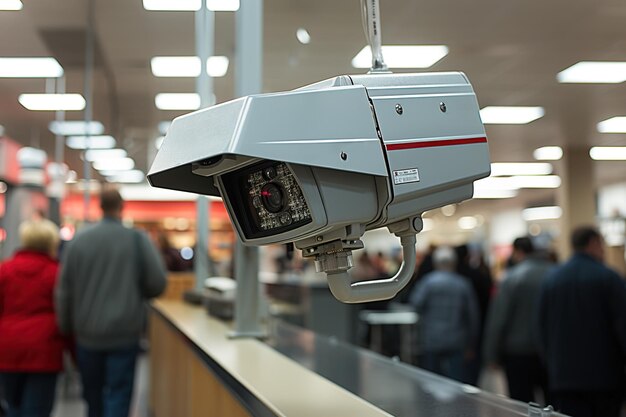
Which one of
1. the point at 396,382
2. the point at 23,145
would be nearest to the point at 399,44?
the point at 396,382

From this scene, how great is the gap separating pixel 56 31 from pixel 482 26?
2.21 m

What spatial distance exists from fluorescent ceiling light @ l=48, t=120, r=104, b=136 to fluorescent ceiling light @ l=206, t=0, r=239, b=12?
2.49 meters

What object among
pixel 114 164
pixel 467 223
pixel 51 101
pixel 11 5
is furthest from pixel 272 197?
pixel 467 223

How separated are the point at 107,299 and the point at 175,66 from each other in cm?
151

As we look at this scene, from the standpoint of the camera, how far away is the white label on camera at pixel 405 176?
1609mm

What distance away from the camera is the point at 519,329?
5469mm

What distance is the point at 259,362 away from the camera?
9.48 ft

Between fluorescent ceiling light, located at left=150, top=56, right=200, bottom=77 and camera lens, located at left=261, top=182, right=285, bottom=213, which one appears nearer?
camera lens, located at left=261, top=182, right=285, bottom=213

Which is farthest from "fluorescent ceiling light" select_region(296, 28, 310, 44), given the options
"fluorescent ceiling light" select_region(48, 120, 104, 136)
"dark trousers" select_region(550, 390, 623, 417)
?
"fluorescent ceiling light" select_region(48, 120, 104, 136)

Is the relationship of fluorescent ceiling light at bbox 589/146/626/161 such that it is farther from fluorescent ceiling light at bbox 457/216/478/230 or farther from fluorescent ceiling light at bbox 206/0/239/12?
fluorescent ceiling light at bbox 457/216/478/230

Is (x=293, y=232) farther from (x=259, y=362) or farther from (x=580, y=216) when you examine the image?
(x=580, y=216)

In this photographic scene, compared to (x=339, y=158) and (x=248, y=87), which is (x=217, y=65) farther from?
(x=339, y=158)

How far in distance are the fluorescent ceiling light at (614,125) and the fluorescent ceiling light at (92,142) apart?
Answer: 485cm

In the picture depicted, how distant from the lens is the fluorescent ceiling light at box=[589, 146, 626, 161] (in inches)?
107
